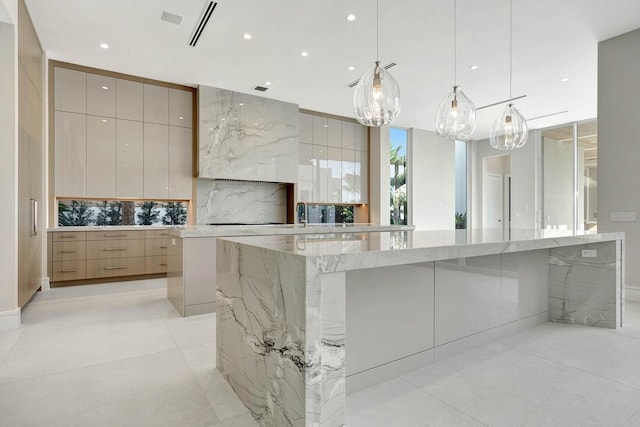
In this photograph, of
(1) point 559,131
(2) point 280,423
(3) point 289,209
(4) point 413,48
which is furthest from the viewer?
(1) point 559,131

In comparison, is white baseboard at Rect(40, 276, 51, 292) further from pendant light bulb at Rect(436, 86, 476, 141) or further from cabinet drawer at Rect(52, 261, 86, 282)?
pendant light bulb at Rect(436, 86, 476, 141)

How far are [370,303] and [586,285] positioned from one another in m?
2.32

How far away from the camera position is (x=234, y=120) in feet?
18.9

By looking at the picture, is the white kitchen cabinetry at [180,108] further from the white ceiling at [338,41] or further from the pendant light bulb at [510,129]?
the pendant light bulb at [510,129]

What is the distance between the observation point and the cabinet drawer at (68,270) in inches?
178

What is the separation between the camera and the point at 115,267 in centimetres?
486

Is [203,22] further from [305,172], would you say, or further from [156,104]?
[305,172]

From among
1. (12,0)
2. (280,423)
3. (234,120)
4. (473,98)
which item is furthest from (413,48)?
(280,423)

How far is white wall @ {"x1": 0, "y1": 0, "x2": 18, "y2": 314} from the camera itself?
288cm

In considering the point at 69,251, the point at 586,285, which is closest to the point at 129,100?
the point at 69,251

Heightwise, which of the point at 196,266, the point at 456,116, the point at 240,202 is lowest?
A: the point at 196,266

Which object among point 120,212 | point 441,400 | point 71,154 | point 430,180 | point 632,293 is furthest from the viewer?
point 430,180

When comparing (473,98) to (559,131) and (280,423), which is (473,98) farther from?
(280,423)

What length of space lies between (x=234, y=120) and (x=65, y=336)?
159 inches
